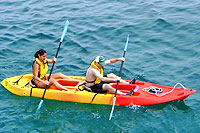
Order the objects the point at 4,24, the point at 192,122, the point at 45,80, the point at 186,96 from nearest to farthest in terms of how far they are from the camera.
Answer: the point at 192,122 < the point at 186,96 < the point at 45,80 < the point at 4,24

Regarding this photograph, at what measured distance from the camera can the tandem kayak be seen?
10.7 metres

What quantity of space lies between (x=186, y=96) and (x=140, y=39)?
5460mm

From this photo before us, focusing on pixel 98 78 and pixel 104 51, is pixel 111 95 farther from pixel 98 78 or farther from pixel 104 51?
pixel 104 51

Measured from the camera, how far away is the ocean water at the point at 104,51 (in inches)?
396

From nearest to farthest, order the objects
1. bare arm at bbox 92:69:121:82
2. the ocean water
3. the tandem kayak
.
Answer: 1. the ocean water
2. bare arm at bbox 92:69:121:82
3. the tandem kayak

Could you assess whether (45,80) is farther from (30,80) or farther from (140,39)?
(140,39)

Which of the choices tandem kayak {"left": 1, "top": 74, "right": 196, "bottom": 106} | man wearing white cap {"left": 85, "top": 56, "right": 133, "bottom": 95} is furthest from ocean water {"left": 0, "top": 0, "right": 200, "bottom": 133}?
man wearing white cap {"left": 85, "top": 56, "right": 133, "bottom": 95}

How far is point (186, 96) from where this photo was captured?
10688 mm

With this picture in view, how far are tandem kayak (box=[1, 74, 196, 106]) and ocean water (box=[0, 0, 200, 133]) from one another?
197 mm

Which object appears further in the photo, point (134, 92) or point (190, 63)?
point (190, 63)

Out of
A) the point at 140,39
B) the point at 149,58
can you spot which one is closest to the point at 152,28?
the point at 140,39

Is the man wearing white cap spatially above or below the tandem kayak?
above

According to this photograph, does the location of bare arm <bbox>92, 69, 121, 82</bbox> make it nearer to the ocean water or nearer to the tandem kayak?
the tandem kayak

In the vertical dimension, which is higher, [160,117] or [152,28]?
[152,28]
